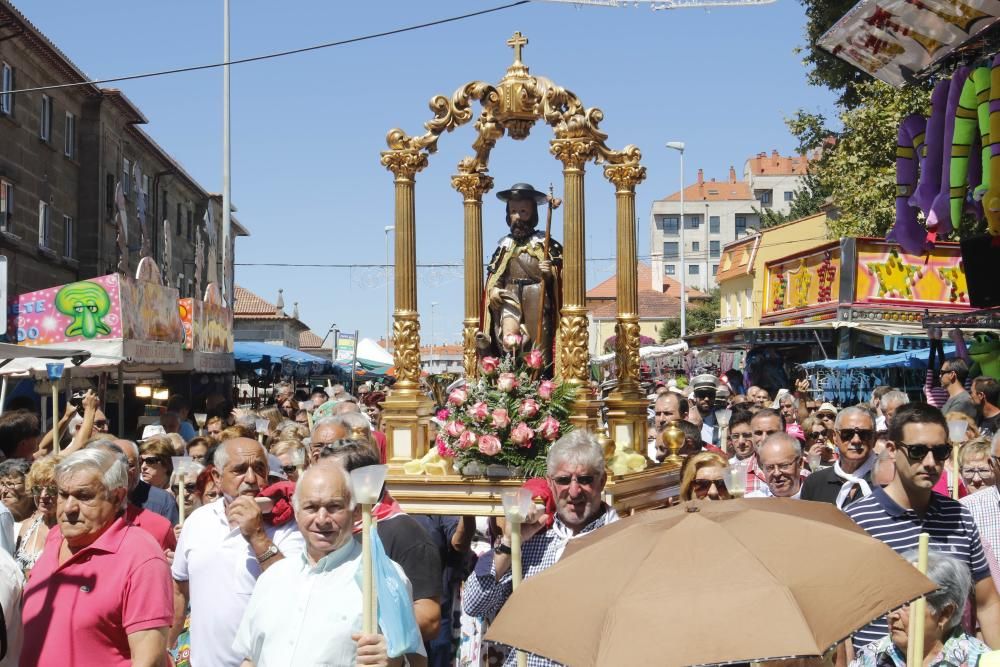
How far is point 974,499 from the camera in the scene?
605cm

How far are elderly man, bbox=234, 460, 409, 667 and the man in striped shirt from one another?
6.49 ft

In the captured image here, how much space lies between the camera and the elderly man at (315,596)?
13.2ft

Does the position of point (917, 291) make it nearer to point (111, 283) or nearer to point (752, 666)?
point (111, 283)

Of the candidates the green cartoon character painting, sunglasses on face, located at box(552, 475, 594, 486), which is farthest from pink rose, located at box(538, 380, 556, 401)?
the green cartoon character painting

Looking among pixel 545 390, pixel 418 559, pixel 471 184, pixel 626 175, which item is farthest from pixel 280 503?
pixel 626 175

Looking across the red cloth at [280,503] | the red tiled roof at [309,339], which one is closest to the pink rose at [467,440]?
the red cloth at [280,503]

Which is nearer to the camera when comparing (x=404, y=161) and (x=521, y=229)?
(x=404, y=161)

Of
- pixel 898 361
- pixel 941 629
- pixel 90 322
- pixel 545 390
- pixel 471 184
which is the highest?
pixel 471 184

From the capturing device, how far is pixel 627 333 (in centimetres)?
906

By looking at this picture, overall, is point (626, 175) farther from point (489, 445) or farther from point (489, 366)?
point (489, 445)

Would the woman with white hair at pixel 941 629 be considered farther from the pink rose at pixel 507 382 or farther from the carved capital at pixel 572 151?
the carved capital at pixel 572 151

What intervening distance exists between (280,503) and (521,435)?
2424mm

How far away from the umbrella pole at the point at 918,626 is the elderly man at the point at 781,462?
2.72m

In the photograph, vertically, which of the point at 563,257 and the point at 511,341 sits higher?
the point at 563,257
